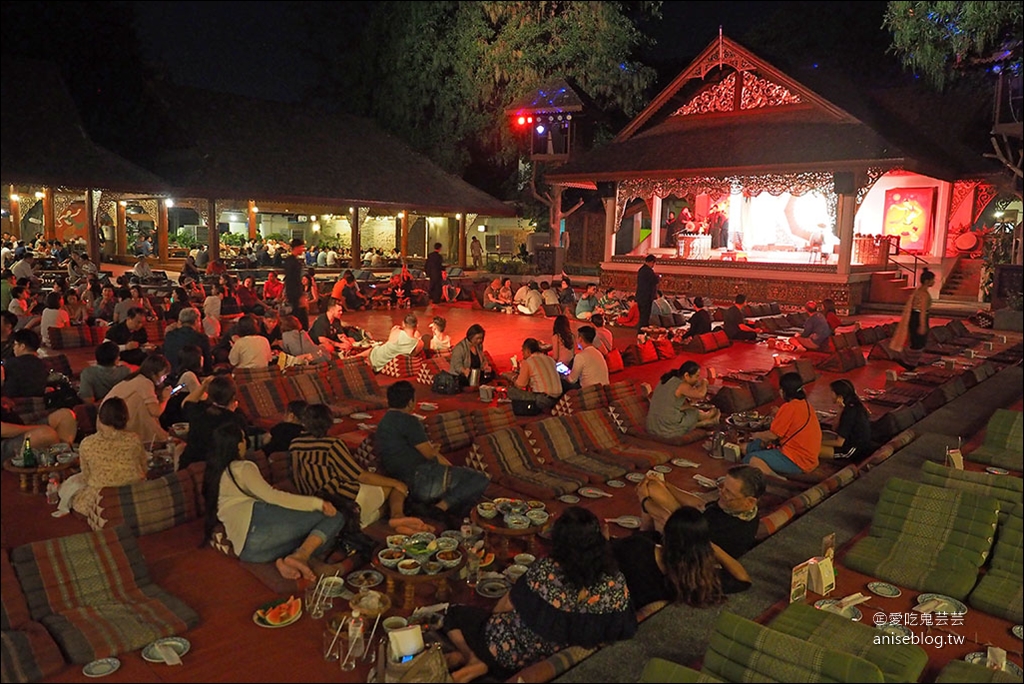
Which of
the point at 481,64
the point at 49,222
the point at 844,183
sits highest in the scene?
the point at 481,64

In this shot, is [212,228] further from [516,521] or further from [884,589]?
[884,589]

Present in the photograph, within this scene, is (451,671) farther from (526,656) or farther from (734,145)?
(734,145)

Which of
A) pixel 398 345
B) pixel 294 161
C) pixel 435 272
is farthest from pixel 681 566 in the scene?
pixel 294 161

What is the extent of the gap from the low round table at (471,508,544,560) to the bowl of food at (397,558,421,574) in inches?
31.6

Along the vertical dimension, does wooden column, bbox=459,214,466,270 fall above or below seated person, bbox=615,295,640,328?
above

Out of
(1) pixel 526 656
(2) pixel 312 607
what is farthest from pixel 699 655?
(2) pixel 312 607

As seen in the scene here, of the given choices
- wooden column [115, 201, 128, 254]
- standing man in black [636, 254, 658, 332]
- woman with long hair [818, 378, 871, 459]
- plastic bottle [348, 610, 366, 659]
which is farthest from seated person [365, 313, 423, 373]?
wooden column [115, 201, 128, 254]

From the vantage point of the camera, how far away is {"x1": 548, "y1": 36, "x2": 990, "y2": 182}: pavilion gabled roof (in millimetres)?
21719

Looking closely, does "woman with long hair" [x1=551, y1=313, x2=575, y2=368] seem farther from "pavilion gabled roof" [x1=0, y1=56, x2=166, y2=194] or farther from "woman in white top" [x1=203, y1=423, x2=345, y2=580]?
"pavilion gabled roof" [x1=0, y1=56, x2=166, y2=194]

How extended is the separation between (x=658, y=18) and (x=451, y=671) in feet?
107

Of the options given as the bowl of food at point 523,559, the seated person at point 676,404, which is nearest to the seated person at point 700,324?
the seated person at point 676,404

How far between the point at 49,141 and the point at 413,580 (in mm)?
18865

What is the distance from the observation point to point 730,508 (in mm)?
5410

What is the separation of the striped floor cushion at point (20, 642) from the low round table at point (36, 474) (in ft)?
7.47
